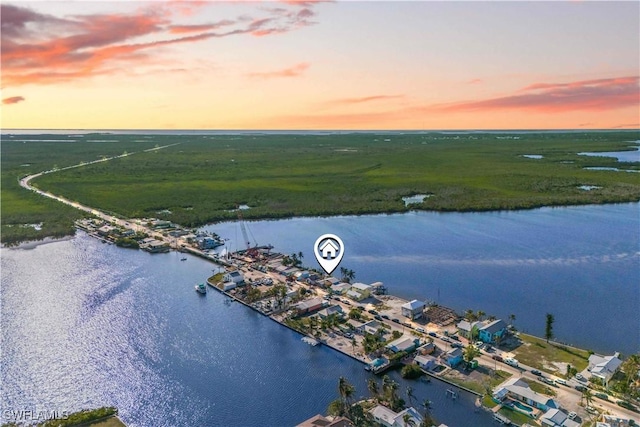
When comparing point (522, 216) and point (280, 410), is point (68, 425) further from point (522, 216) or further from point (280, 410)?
point (522, 216)

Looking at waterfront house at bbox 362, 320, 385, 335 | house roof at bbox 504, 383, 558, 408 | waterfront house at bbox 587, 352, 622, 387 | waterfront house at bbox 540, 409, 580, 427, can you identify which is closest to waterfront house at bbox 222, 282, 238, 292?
waterfront house at bbox 362, 320, 385, 335

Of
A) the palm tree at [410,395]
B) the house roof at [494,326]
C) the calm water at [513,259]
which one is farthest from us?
the calm water at [513,259]


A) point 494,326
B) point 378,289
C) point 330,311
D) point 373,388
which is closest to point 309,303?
point 330,311

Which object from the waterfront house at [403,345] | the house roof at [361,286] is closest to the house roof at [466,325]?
the waterfront house at [403,345]

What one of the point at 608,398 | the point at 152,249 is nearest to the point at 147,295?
the point at 152,249

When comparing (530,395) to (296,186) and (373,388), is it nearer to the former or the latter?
(373,388)

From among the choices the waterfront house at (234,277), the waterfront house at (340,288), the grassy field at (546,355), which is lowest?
the grassy field at (546,355)

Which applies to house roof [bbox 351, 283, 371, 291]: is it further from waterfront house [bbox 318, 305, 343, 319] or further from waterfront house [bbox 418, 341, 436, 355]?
waterfront house [bbox 418, 341, 436, 355]

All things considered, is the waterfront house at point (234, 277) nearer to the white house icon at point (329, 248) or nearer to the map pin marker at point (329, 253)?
the map pin marker at point (329, 253)
